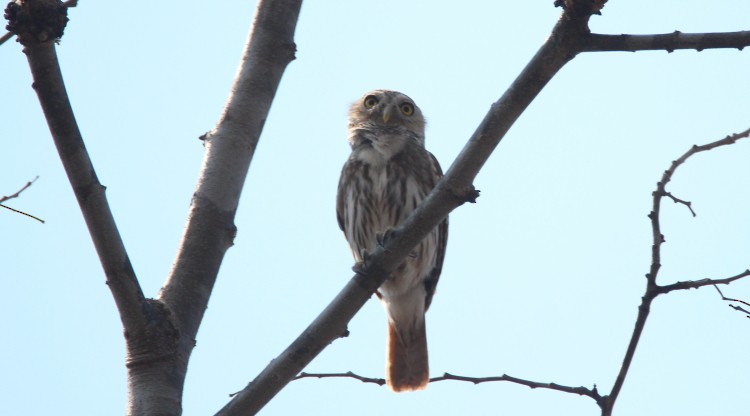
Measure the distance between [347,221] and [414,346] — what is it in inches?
35.8

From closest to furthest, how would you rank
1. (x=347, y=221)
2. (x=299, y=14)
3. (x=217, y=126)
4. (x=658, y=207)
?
(x=658, y=207) → (x=217, y=126) → (x=299, y=14) → (x=347, y=221)

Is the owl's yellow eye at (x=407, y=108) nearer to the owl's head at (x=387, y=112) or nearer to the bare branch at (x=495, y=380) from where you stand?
the owl's head at (x=387, y=112)

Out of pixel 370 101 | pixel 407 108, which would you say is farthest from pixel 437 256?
pixel 370 101

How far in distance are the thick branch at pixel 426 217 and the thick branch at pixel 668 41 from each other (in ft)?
0.21

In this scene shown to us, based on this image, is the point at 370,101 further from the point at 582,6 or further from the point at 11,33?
the point at 11,33

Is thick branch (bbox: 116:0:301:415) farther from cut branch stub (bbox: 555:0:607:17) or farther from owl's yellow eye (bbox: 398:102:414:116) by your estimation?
owl's yellow eye (bbox: 398:102:414:116)

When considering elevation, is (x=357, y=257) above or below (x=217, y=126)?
above

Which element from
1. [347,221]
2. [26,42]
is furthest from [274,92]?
[347,221]

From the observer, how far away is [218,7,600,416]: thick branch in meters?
2.62

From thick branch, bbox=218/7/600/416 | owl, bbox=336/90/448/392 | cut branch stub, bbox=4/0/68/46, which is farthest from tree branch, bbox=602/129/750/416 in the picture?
owl, bbox=336/90/448/392

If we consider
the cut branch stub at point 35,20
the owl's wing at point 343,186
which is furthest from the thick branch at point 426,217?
the owl's wing at point 343,186

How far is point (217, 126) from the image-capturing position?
3355 millimetres

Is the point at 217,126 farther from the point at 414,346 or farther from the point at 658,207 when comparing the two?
the point at 414,346

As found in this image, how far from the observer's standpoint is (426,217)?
110 inches
